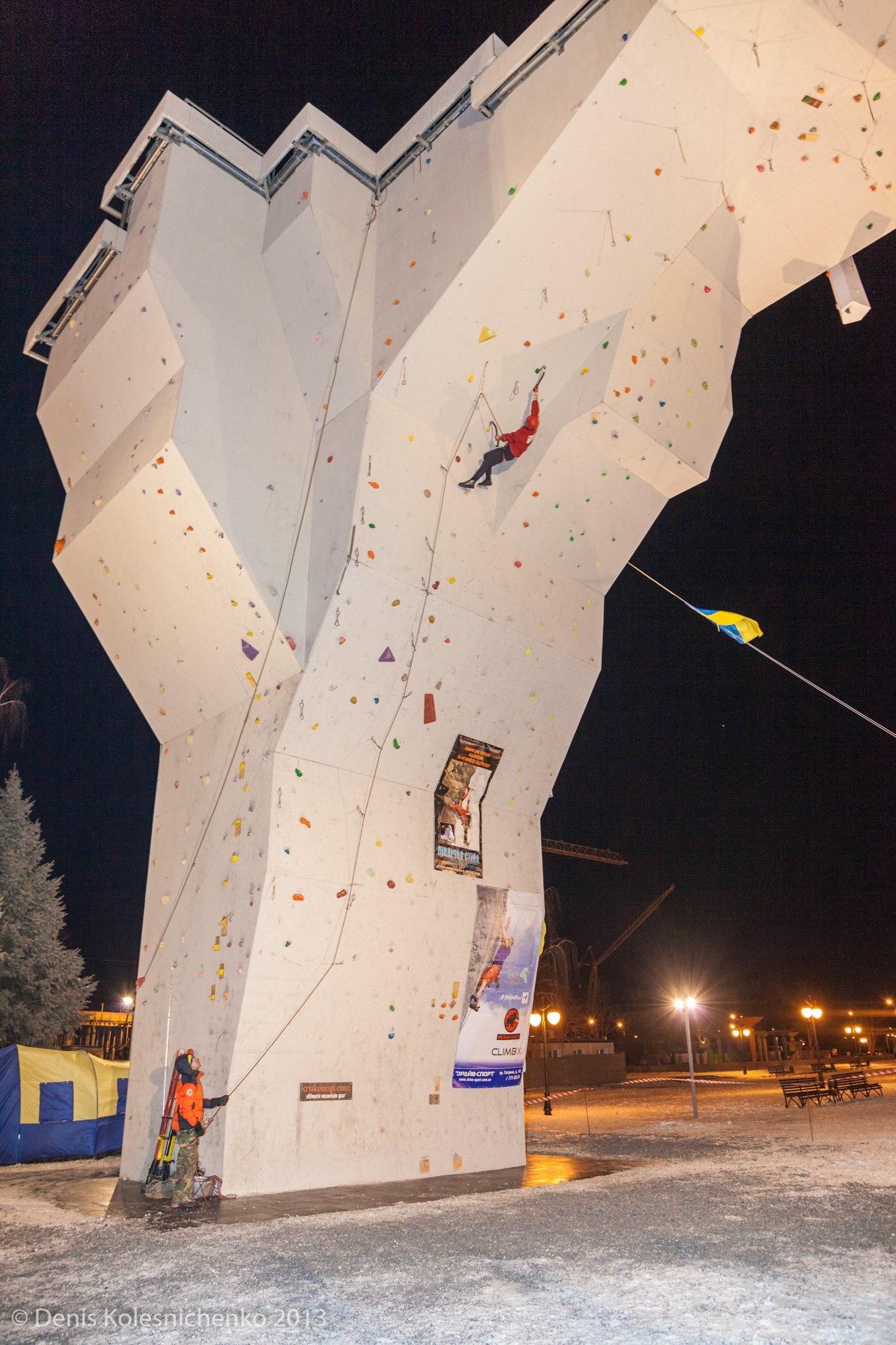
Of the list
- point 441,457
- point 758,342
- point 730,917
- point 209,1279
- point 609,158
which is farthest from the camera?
point 730,917

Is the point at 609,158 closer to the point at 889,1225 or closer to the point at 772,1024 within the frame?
the point at 889,1225

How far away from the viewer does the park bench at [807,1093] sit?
13258mm

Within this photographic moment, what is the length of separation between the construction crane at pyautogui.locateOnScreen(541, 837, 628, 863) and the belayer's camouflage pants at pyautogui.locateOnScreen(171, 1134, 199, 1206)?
23.6m

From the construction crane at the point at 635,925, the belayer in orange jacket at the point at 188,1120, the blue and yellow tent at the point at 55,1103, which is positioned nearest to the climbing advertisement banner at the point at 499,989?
the belayer in orange jacket at the point at 188,1120

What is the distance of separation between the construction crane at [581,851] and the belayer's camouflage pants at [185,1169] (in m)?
23.6

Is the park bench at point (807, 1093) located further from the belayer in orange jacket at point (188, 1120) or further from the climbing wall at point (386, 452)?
the belayer in orange jacket at point (188, 1120)

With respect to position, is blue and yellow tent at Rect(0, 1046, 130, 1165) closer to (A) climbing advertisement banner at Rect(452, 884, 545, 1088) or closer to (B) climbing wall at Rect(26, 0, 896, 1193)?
(B) climbing wall at Rect(26, 0, 896, 1193)

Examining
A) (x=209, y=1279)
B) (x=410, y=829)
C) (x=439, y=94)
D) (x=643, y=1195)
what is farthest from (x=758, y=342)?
(x=209, y=1279)

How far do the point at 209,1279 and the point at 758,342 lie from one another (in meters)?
13.4

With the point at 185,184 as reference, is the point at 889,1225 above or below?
below

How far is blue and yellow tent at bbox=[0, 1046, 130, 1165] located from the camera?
865 centimetres

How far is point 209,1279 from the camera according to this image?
401 cm

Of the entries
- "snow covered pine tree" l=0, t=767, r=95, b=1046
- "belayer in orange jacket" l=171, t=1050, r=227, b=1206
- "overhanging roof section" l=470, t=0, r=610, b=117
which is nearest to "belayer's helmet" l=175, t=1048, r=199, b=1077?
"belayer in orange jacket" l=171, t=1050, r=227, b=1206

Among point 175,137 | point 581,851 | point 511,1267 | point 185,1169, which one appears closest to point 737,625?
point 511,1267
